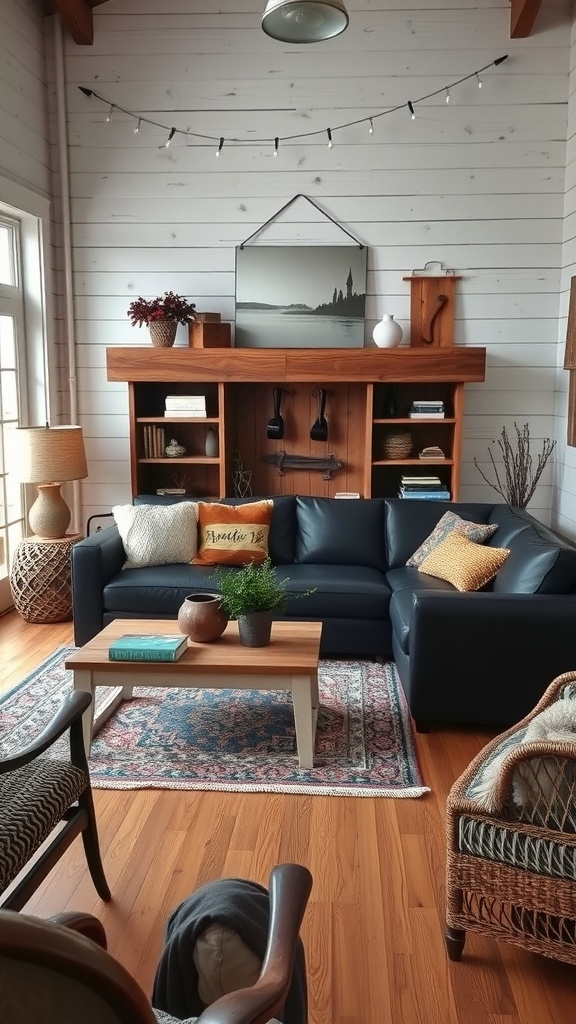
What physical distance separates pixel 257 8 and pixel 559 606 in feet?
13.7

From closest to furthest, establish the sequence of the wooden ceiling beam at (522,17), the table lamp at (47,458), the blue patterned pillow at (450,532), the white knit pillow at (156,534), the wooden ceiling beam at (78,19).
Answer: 1. the blue patterned pillow at (450,532)
2. the white knit pillow at (156,534)
3. the table lamp at (47,458)
4. the wooden ceiling beam at (522,17)
5. the wooden ceiling beam at (78,19)

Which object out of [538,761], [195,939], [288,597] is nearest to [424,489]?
[288,597]

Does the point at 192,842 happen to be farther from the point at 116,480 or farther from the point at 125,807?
the point at 116,480

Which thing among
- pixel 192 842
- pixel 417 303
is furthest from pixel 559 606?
pixel 417 303

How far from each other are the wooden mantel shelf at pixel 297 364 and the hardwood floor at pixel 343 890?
7.93 ft

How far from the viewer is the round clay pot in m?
3.26

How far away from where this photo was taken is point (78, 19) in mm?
5062

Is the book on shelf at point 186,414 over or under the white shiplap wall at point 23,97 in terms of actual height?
under

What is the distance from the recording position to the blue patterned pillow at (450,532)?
4.23 meters

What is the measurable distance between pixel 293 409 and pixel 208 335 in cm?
76

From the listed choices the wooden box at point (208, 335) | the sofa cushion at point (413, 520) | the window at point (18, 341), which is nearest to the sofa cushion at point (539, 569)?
the sofa cushion at point (413, 520)

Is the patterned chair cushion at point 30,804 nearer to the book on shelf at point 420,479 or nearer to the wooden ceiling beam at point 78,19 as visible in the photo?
the book on shelf at point 420,479

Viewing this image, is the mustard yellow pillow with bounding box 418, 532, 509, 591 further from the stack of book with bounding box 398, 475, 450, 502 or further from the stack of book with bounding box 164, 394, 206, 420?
the stack of book with bounding box 164, 394, 206, 420

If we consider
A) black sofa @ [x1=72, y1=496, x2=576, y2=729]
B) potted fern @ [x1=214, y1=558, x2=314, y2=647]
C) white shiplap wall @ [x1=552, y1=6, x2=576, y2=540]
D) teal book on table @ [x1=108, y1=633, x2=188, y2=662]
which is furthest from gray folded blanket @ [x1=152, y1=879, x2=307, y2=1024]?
white shiplap wall @ [x1=552, y1=6, x2=576, y2=540]
